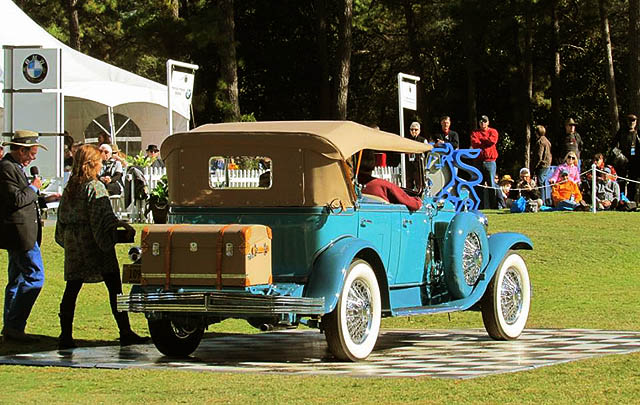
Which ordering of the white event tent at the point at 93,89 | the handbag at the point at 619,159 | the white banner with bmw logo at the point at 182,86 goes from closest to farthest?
1. the white banner with bmw logo at the point at 182,86
2. the handbag at the point at 619,159
3. the white event tent at the point at 93,89

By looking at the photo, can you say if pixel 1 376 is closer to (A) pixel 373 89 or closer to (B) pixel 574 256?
(B) pixel 574 256

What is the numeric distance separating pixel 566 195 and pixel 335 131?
16.2 meters

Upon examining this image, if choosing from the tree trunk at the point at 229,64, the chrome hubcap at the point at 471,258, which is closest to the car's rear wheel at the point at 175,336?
the chrome hubcap at the point at 471,258

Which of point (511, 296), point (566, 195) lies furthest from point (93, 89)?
point (511, 296)

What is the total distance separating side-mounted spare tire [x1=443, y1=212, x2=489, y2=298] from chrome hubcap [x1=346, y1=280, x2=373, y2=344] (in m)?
1.30

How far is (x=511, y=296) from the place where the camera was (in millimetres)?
11906

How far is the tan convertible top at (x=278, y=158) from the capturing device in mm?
10023

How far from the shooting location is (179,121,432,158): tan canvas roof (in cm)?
1012

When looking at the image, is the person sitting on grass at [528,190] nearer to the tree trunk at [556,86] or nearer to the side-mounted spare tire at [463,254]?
the side-mounted spare tire at [463,254]

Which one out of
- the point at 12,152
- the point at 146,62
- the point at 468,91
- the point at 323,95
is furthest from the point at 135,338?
the point at 146,62

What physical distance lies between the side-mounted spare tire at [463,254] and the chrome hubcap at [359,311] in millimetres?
1303

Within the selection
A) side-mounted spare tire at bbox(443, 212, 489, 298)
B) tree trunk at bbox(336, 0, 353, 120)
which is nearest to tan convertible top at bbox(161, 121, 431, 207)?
side-mounted spare tire at bbox(443, 212, 489, 298)

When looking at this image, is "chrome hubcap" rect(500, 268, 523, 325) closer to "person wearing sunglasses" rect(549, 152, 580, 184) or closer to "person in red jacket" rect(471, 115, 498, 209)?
"person wearing sunglasses" rect(549, 152, 580, 184)

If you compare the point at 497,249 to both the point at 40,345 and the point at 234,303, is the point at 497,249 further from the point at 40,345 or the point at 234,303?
the point at 40,345
